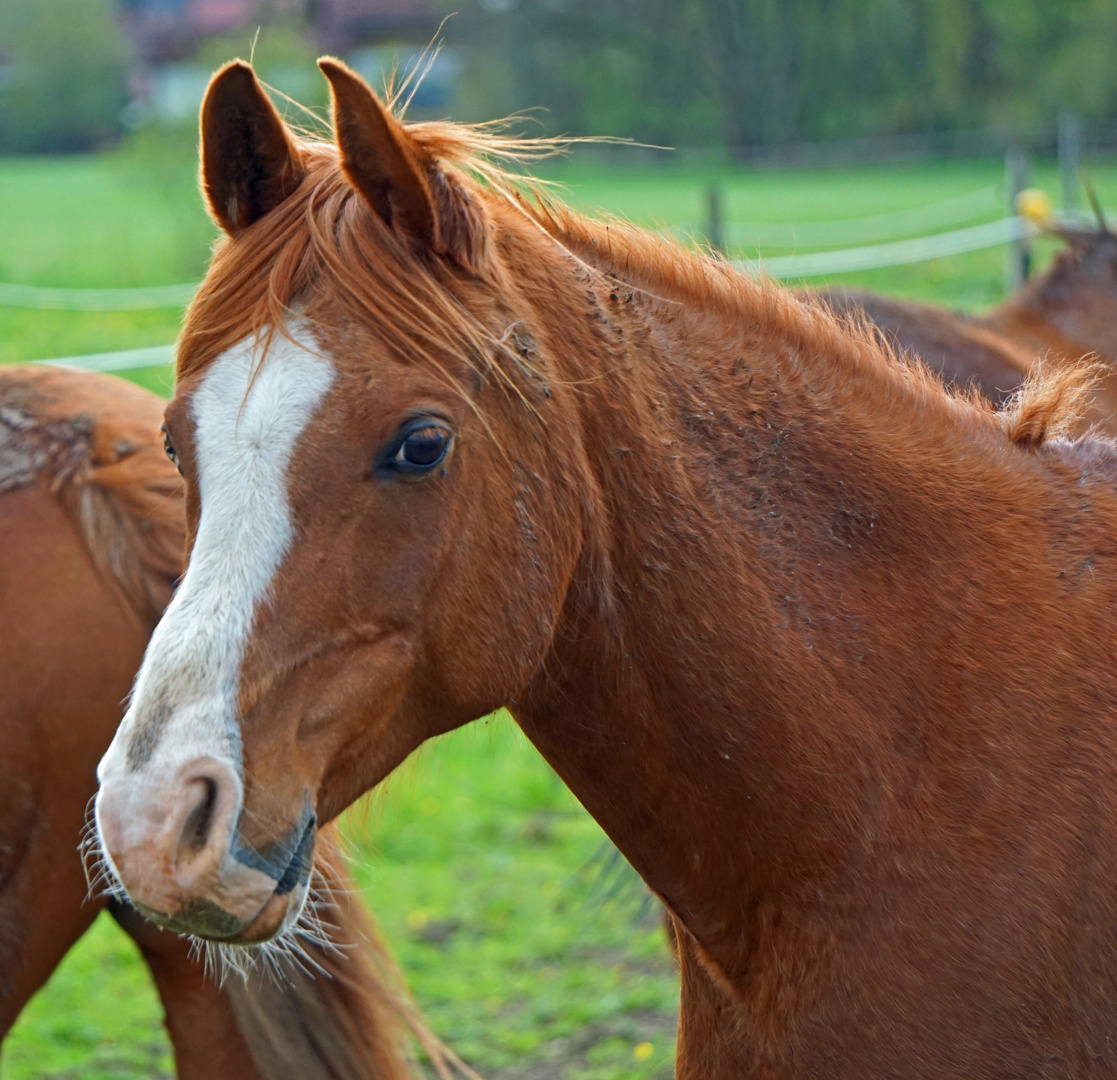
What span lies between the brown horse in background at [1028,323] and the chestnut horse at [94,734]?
108 inches

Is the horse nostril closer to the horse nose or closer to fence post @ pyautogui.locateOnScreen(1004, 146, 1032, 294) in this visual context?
the horse nose

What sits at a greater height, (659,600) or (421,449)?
(421,449)

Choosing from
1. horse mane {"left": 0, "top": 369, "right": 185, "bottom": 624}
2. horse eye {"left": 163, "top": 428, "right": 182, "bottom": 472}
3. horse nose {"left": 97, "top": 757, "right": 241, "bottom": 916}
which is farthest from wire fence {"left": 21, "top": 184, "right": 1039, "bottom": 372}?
horse nose {"left": 97, "top": 757, "right": 241, "bottom": 916}

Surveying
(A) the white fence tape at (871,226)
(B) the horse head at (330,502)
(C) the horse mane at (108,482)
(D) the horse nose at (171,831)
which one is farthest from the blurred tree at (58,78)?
(D) the horse nose at (171,831)

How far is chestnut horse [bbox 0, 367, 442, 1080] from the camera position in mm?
2201

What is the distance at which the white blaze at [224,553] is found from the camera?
1350 mm

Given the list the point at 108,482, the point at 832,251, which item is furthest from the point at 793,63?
the point at 108,482

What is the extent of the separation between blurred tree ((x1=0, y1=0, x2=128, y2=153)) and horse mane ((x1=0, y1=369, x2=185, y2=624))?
26.4m

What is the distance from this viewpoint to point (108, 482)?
91.4 inches

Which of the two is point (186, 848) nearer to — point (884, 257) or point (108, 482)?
point (108, 482)

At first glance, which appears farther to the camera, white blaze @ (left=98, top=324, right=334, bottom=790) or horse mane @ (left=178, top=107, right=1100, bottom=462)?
horse mane @ (left=178, top=107, right=1100, bottom=462)

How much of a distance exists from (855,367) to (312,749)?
1.05 m

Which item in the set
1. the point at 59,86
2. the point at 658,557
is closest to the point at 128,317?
the point at 658,557

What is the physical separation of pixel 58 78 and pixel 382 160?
28.0m
